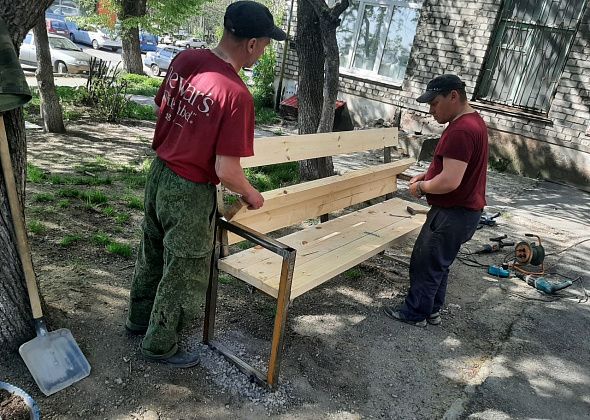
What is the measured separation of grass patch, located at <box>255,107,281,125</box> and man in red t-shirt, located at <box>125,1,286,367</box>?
886 cm

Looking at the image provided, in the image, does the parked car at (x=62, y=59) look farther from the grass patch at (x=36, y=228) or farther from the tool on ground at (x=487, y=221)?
the tool on ground at (x=487, y=221)

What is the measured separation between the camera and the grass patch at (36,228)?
3.79 m

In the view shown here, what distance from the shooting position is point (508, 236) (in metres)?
5.48

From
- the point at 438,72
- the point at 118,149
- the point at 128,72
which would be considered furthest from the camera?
the point at 128,72

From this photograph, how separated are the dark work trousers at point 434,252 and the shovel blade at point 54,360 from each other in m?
2.25

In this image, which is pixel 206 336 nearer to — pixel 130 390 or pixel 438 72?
pixel 130 390

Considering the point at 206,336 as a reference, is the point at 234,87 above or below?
above

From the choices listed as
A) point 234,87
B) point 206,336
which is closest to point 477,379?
point 206,336

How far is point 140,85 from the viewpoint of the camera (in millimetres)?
13875

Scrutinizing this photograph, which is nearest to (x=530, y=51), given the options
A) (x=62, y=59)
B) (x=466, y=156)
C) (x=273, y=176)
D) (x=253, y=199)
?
(x=273, y=176)

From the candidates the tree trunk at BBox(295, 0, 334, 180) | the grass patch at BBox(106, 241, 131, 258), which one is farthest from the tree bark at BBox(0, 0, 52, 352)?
the tree trunk at BBox(295, 0, 334, 180)

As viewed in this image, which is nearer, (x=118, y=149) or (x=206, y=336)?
(x=206, y=336)

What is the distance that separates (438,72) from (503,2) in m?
1.70

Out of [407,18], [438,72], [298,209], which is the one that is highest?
[407,18]
